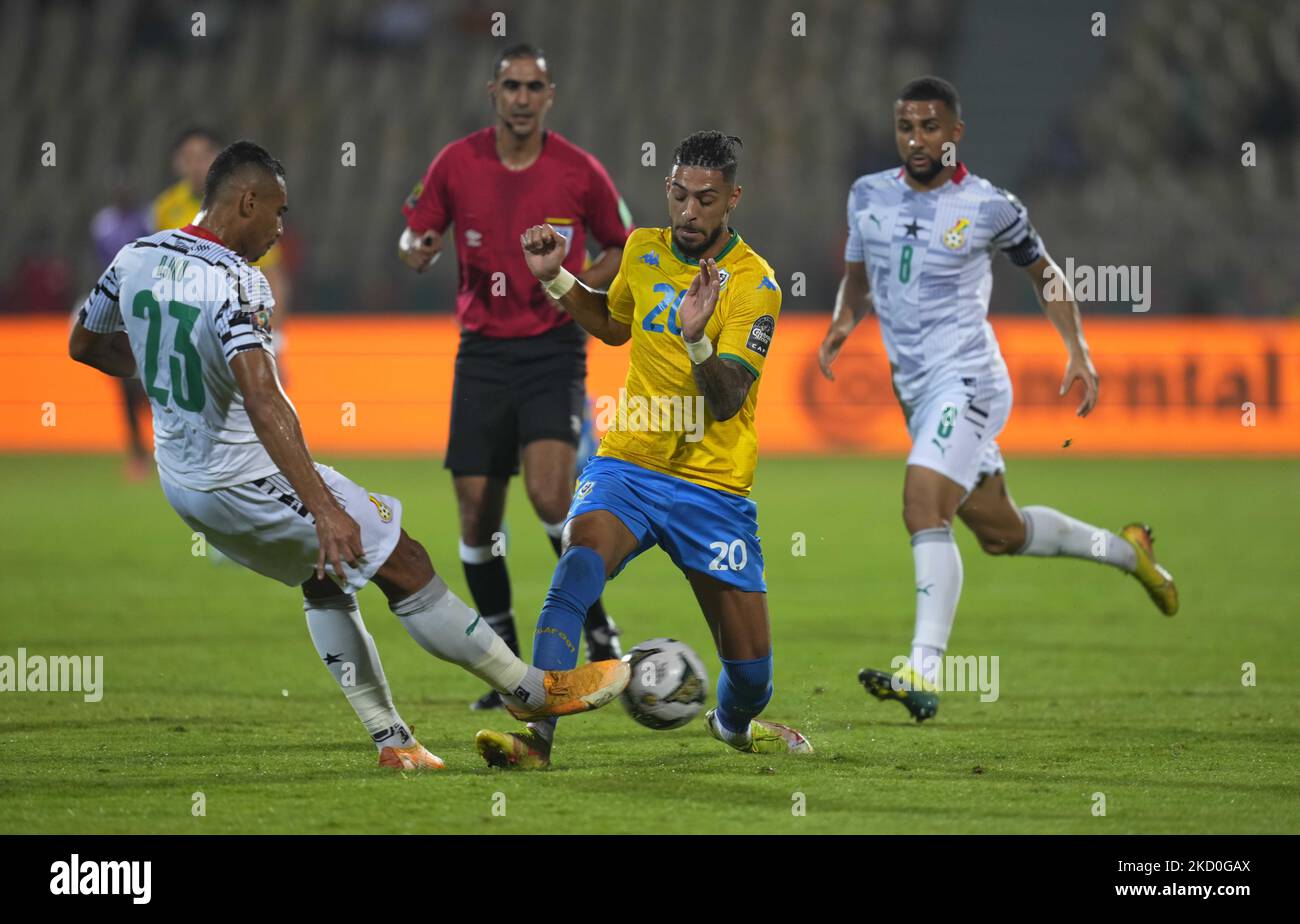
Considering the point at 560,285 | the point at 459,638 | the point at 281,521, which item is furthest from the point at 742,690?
the point at 281,521

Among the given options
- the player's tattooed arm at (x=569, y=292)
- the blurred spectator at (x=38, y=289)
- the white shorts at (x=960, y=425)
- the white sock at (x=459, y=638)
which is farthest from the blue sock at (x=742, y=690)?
the blurred spectator at (x=38, y=289)

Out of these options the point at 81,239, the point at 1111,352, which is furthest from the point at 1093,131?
the point at 81,239

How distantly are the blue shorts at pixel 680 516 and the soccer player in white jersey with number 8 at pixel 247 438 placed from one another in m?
0.52

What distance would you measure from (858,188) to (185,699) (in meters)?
3.61

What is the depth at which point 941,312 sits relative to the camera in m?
7.86

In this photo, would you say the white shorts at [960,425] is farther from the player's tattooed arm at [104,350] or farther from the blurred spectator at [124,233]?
the blurred spectator at [124,233]

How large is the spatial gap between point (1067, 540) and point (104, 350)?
445 centimetres

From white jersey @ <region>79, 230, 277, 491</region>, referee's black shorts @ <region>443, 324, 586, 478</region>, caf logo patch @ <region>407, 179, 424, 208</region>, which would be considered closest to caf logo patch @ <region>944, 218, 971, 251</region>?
referee's black shorts @ <region>443, 324, 586, 478</region>

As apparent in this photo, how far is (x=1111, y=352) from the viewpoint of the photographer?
18.7 metres

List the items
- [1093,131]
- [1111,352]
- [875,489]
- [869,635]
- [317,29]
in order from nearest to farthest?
[869,635] → [875,489] → [1111,352] → [1093,131] → [317,29]

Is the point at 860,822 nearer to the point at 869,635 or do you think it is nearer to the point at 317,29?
the point at 869,635

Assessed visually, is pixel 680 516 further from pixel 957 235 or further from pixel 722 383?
pixel 957 235

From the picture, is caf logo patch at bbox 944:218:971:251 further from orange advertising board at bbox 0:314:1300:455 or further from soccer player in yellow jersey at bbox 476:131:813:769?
orange advertising board at bbox 0:314:1300:455

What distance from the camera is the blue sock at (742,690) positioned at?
626 cm
